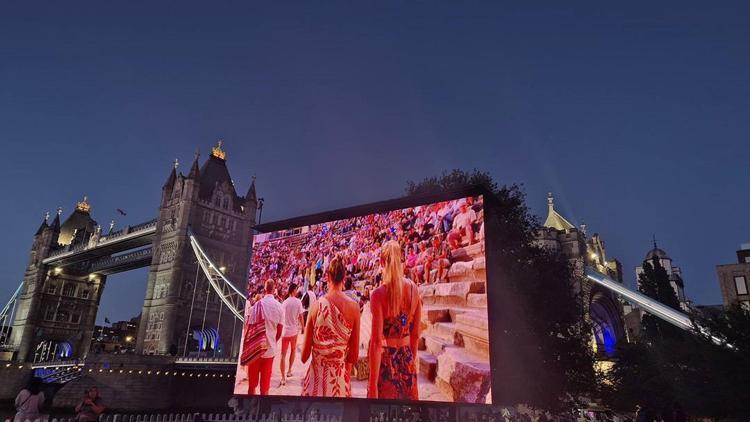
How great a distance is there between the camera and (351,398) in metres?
15.9

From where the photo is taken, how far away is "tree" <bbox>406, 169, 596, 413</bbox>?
20.0 metres

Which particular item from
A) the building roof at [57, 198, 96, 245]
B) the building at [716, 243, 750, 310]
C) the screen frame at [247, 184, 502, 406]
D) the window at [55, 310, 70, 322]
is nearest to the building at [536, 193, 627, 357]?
the building at [716, 243, 750, 310]

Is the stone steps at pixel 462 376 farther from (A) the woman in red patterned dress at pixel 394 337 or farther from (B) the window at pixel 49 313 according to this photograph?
(B) the window at pixel 49 313

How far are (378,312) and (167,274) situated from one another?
4164 centimetres

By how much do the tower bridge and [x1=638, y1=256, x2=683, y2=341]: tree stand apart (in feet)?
119

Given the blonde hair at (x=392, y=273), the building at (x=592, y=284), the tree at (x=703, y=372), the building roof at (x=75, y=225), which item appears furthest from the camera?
the building roof at (x=75, y=225)

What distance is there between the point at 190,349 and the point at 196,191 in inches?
697

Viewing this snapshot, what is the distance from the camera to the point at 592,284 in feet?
161

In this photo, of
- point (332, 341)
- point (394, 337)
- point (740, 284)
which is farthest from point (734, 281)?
point (332, 341)

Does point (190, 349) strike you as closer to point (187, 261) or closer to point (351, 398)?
point (187, 261)

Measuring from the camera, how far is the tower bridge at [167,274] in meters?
49.7

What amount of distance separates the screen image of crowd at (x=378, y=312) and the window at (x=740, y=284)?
161 ft

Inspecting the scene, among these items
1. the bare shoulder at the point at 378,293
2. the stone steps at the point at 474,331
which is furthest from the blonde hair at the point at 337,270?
the stone steps at the point at 474,331

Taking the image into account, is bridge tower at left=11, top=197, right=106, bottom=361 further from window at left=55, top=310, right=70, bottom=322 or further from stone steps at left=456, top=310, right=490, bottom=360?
stone steps at left=456, top=310, right=490, bottom=360
